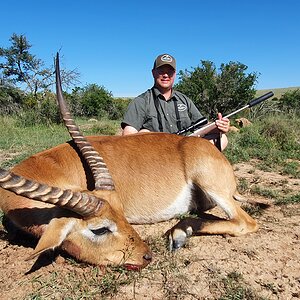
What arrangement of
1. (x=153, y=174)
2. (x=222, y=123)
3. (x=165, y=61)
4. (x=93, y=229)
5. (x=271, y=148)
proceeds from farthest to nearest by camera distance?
(x=271, y=148)
(x=165, y=61)
(x=222, y=123)
(x=153, y=174)
(x=93, y=229)

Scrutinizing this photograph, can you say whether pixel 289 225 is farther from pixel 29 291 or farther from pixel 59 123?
pixel 59 123

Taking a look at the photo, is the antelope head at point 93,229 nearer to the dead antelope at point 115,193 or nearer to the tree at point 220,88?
the dead antelope at point 115,193

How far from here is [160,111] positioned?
566 centimetres

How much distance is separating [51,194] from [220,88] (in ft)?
51.8

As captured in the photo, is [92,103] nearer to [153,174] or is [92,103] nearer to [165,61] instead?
[165,61]

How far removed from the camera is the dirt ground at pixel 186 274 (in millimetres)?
2555

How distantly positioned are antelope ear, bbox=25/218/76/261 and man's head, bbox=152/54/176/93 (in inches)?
139

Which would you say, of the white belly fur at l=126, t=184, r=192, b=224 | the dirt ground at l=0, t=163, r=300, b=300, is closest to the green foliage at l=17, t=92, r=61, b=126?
the white belly fur at l=126, t=184, r=192, b=224

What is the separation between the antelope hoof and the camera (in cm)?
324

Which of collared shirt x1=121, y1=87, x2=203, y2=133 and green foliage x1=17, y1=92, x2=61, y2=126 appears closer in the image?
collared shirt x1=121, y1=87, x2=203, y2=133

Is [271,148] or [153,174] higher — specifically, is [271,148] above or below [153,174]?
below

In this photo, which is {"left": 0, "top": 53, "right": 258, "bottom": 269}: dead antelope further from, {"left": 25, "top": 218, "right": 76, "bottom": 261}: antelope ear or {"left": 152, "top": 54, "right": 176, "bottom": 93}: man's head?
{"left": 152, "top": 54, "right": 176, "bottom": 93}: man's head

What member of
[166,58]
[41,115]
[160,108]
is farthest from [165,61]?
[41,115]

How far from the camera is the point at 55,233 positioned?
250cm
